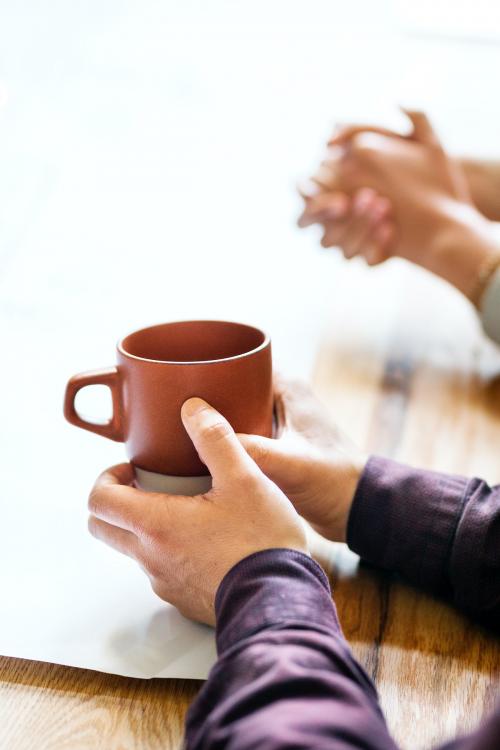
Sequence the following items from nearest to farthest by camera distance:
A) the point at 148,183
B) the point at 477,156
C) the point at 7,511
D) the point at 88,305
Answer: the point at 7,511 → the point at 88,305 → the point at 477,156 → the point at 148,183

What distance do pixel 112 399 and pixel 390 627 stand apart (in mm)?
252

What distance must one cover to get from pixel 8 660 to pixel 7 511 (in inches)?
6.5

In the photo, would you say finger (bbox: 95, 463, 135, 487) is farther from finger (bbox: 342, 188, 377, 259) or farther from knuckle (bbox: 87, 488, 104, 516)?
finger (bbox: 342, 188, 377, 259)

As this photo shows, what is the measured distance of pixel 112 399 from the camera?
0.64 meters

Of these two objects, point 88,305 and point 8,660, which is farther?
point 88,305

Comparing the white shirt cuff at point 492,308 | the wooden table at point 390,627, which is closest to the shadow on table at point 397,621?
the wooden table at point 390,627

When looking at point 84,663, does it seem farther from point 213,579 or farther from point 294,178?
point 294,178

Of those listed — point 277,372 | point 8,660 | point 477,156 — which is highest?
point 477,156

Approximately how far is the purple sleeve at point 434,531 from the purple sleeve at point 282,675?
13 cm

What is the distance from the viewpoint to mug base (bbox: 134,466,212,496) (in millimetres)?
633

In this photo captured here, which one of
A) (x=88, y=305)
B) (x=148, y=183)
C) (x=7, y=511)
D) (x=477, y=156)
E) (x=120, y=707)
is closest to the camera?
(x=120, y=707)

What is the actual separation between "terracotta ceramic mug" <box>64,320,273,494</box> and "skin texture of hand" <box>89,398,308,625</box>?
0.02 m

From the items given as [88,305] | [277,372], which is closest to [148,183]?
[88,305]

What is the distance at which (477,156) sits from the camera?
4.14 ft
